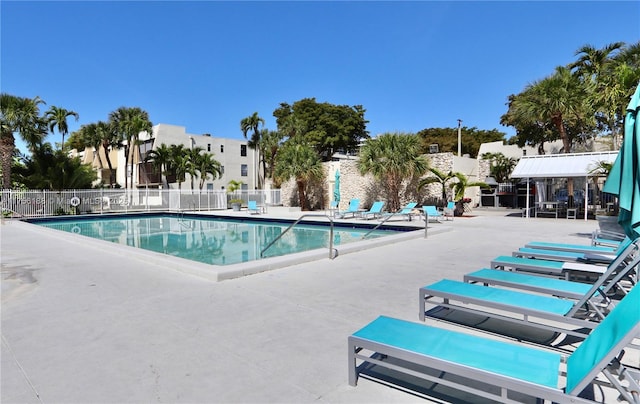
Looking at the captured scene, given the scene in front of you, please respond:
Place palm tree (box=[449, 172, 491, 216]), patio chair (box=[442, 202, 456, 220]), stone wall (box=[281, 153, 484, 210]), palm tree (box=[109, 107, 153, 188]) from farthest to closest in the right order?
palm tree (box=[109, 107, 153, 188]) < stone wall (box=[281, 153, 484, 210]) < palm tree (box=[449, 172, 491, 216]) < patio chair (box=[442, 202, 456, 220])

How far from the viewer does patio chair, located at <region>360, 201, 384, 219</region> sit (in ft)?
60.8

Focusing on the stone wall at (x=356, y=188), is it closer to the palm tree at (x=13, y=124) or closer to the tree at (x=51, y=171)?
the tree at (x=51, y=171)

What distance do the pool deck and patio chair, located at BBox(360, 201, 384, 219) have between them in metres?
10.9

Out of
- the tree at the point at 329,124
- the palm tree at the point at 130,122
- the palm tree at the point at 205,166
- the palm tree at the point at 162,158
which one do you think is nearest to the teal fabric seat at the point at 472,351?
the palm tree at the point at 205,166

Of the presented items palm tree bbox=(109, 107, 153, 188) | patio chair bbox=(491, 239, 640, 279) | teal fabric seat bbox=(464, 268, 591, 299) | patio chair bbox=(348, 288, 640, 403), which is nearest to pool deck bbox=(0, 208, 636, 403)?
patio chair bbox=(348, 288, 640, 403)

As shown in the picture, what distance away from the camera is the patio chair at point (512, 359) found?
1.93 m

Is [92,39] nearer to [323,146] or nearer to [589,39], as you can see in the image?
[589,39]

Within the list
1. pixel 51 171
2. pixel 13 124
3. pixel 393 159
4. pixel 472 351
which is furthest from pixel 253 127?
pixel 472 351

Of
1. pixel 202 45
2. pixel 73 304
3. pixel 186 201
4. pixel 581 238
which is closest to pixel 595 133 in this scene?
pixel 581 238

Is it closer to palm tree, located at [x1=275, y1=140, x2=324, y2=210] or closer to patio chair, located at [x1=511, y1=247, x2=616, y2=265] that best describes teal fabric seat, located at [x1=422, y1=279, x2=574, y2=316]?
patio chair, located at [x1=511, y1=247, x2=616, y2=265]

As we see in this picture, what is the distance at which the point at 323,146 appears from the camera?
45906mm

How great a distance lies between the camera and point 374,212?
18484 mm

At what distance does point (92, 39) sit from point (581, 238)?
802 inches

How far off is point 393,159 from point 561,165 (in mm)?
8464
